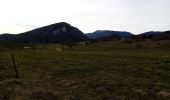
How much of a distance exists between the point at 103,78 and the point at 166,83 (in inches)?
206

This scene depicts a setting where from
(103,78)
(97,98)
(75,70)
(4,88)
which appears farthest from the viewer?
(75,70)

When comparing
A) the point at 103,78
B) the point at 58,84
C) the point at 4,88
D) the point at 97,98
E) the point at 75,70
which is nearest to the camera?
the point at 97,98

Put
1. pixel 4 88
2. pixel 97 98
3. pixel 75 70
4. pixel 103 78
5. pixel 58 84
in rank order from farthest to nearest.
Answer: pixel 75 70
pixel 103 78
pixel 58 84
pixel 4 88
pixel 97 98

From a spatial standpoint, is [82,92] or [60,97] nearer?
[60,97]

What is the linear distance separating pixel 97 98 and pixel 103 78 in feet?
22.6

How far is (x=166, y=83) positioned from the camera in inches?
808

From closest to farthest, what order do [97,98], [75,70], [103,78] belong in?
[97,98] → [103,78] → [75,70]

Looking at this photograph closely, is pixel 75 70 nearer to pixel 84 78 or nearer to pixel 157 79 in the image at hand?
pixel 84 78

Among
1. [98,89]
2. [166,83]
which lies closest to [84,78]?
[98,89]

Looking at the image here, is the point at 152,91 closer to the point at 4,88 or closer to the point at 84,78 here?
the point at 84,78

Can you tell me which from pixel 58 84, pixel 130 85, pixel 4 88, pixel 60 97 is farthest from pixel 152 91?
pixel 4 88

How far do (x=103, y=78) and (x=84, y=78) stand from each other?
62.4 inches

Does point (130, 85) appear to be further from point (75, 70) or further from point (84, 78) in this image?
point (75, 70)

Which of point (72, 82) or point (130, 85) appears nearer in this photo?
point (130, 85)
